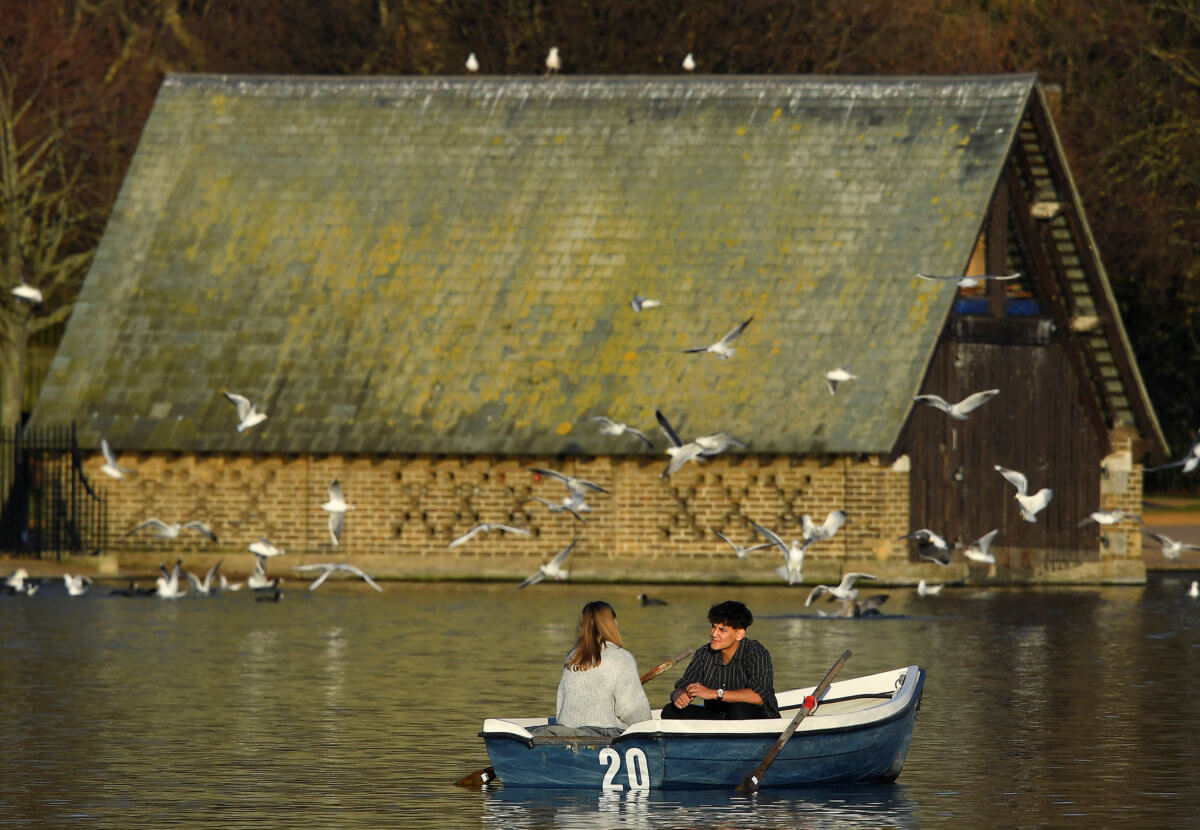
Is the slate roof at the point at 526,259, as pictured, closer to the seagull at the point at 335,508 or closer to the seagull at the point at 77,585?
the seagull at the point at 335,508

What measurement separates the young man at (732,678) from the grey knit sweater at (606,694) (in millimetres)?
330

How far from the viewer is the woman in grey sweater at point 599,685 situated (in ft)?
54.0

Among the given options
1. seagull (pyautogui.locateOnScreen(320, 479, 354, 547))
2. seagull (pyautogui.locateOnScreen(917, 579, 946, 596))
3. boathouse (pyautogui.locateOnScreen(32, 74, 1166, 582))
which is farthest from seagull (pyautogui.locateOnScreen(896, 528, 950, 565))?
seagull (pyautogui.locateOnScreen(320, 479, 354, 547))

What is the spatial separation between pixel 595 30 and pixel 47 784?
143 ft

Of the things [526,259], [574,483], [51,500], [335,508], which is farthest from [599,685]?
[51,500]

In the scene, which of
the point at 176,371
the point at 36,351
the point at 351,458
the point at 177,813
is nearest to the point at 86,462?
the point at 176,371

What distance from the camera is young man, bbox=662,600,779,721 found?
55.1 ft

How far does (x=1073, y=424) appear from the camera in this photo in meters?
39.8

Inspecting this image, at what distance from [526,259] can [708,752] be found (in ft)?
83.0

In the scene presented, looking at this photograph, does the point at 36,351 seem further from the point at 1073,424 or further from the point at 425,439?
the point at 1073,424

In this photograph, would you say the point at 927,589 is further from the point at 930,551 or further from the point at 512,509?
the point at 512,509

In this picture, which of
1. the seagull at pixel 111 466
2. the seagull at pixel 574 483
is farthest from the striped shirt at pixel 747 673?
the seagull at pixel 111 466

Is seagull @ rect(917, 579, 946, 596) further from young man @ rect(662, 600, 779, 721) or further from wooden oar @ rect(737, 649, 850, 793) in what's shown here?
wooden oar @ rect(737, 649, 850, 793)

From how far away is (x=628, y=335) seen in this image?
131 feet
